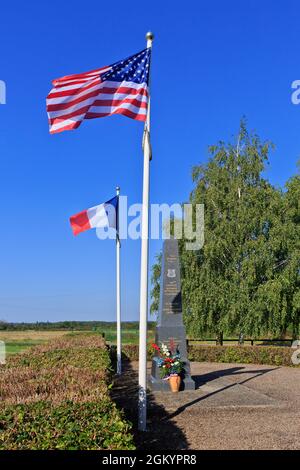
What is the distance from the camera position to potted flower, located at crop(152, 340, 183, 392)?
11.8m

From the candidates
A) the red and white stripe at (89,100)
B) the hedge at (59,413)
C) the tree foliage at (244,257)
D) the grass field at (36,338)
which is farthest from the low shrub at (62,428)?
the tree foliage at (244,257)

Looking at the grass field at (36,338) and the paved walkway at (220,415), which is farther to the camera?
the grass field at (36,338)

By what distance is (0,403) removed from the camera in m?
5.69

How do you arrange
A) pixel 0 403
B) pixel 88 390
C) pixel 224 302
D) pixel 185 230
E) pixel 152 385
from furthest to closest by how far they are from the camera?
pixel 185 230, pixel 224 302, pixel 152 385, pixel 88 390, pixel 0 403

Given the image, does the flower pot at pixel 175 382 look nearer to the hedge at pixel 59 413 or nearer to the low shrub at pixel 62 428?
the hedge at pixel 59 413

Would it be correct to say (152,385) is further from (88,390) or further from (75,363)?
(88,390)

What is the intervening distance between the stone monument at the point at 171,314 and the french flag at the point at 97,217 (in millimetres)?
1695

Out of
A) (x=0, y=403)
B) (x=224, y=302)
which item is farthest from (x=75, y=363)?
(x=224, y=302)

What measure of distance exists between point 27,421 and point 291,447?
4196 millimetres

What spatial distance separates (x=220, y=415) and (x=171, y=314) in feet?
13.4

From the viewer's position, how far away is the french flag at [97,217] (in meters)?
11.3

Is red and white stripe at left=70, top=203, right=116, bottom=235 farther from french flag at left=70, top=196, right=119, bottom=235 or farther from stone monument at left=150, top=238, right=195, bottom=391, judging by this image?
stone monument at left=150, top=238, right=195, bottom=391

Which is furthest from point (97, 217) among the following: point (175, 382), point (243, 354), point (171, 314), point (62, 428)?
point (243, 354)

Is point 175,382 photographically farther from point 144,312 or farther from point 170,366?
point 144,312
